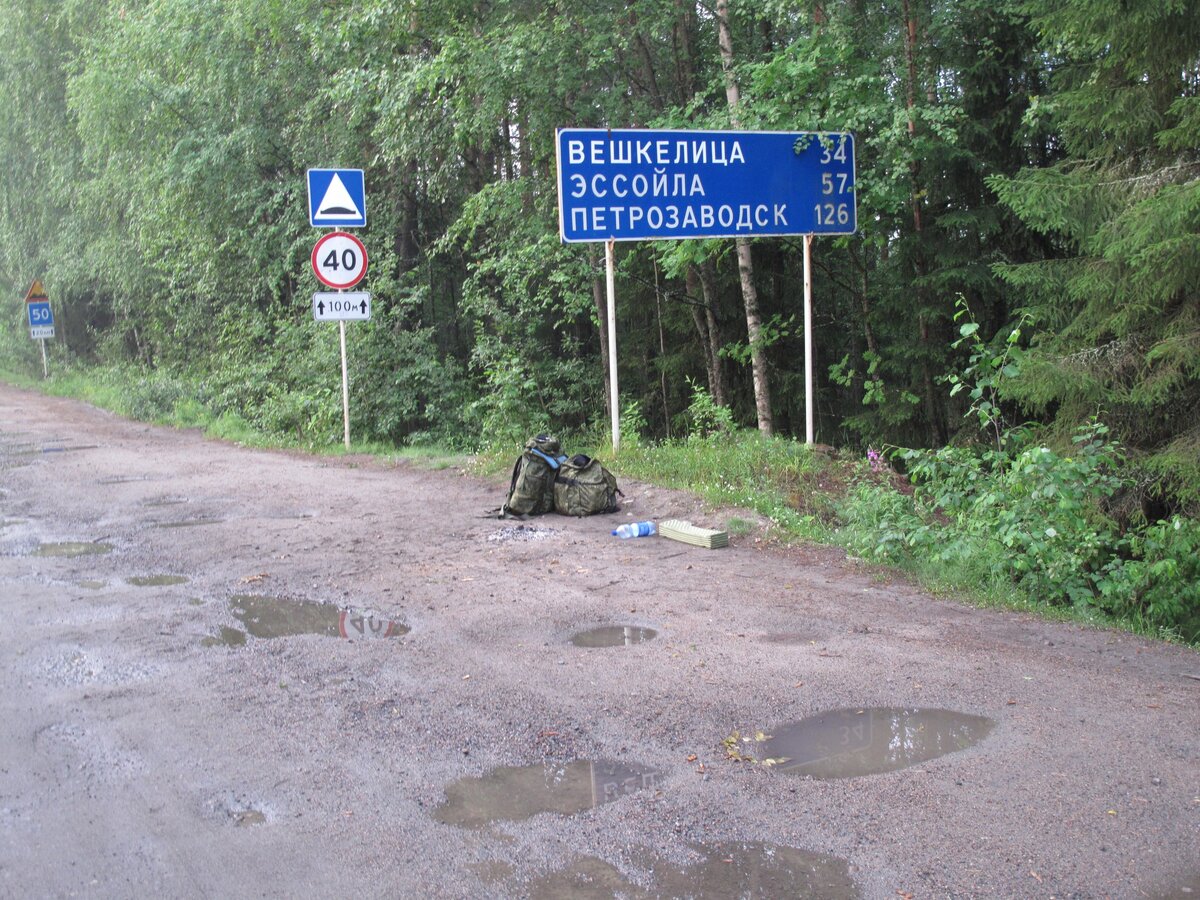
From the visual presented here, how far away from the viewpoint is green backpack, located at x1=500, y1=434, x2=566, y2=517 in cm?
1011

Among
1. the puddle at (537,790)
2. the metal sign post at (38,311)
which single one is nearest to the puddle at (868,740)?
the puddle at (537,790)

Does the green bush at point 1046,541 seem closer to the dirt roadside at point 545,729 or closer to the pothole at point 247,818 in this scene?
the dirt roadside at point 545,729

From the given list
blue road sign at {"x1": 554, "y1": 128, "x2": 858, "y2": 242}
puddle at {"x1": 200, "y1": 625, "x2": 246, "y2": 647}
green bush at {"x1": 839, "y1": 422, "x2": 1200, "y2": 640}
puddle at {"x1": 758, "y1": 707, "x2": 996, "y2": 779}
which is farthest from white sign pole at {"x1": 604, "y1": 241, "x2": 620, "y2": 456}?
puddle at {"x1": 758, "y1": 707, "x2": 996, "y2": 779}

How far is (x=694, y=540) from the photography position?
8898mm

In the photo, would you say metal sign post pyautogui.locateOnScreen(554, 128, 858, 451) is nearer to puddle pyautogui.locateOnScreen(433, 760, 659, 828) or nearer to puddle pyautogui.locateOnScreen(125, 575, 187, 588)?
puddle pyautogui.locateOnScreen(125, 575, 187, 588)

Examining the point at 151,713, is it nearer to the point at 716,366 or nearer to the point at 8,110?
the point at 716,366

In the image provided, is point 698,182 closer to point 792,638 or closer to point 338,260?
point 338,260

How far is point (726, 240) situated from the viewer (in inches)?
634

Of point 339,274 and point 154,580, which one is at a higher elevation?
point 339,274

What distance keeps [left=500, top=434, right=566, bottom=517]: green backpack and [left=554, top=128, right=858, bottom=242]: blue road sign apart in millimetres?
2824

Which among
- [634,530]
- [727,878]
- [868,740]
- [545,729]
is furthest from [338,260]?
[727,878]

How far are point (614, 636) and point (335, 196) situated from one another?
10.8 metres

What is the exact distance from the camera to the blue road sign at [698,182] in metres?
11.7

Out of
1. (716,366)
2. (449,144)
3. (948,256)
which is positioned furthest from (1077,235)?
(449,144)
